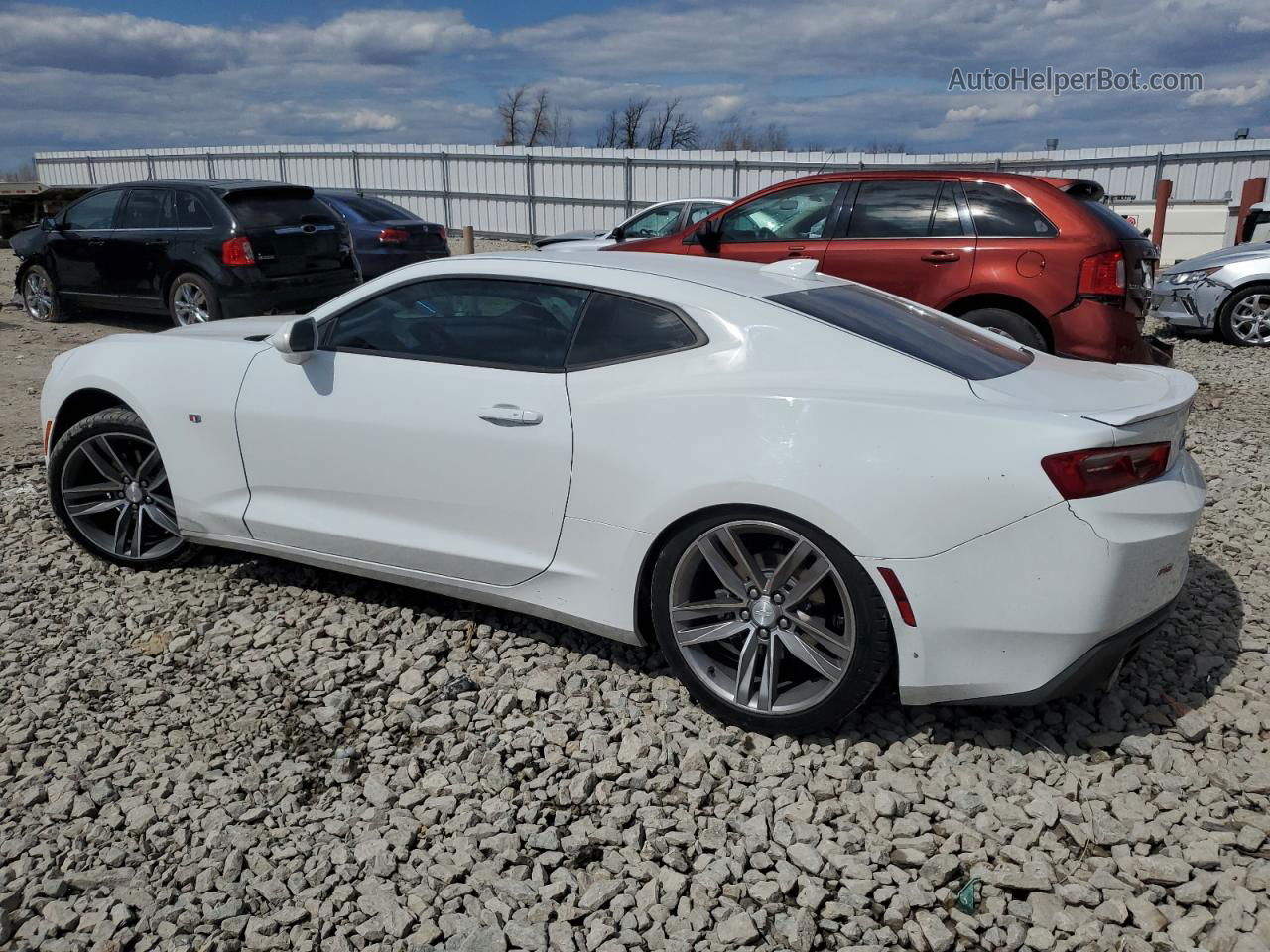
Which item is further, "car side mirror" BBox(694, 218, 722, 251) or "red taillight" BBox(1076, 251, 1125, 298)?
"car side mirror" BBox(694, 218, 722, 251)

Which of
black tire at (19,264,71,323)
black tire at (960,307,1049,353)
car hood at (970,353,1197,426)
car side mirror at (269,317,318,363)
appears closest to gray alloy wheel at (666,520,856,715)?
car hood at (970,353,1197,426)

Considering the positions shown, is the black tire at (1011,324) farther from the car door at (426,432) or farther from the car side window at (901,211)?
the car door at (426,432)

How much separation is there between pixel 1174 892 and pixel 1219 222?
20.7 metres

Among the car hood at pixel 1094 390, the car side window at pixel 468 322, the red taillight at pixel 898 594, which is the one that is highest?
the car side window at pixel 468 322

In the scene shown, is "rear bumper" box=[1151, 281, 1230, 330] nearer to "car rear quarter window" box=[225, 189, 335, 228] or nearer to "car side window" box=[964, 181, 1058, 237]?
"car side window" box=[964, 181, 1058, 237]

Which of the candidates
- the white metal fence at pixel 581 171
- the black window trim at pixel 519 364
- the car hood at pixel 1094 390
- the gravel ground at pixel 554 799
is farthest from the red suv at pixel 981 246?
the white metal fence at pixel 581 171

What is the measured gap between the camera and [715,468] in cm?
311

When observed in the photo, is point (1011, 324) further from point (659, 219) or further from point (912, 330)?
point (659, 219)

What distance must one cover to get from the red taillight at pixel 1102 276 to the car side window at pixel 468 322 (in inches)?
175

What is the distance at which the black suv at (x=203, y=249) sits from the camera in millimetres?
9938

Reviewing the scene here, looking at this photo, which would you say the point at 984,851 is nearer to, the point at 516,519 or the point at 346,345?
the point at 516,519

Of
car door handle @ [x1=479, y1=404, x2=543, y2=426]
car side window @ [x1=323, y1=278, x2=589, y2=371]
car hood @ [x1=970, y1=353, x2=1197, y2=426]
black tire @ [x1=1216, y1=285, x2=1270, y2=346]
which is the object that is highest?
car side window @ [x1=323, y1=278, x2=589, y2=371]

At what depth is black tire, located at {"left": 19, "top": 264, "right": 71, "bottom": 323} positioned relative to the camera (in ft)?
38.5

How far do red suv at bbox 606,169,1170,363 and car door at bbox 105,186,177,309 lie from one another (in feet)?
18.8
